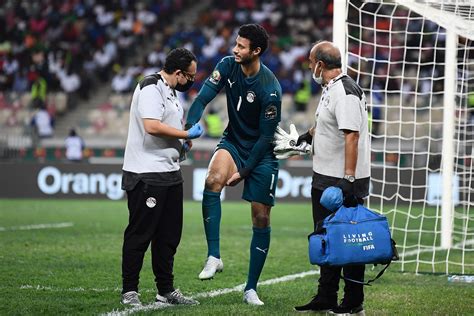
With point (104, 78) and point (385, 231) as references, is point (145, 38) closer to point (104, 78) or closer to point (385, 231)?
point (104, 78)

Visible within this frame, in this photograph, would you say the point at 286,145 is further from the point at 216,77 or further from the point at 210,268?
the point at 210,268

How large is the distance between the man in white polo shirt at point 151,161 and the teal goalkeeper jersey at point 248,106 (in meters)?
0.32

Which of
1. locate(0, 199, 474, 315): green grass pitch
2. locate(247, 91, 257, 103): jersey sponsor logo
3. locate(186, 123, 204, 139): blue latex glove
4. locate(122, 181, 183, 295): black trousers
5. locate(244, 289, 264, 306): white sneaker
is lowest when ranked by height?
locate(0, 199, 474, 315): green grass pitch

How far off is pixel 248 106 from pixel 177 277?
2517mm

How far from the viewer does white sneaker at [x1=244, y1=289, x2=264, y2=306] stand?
809 cm

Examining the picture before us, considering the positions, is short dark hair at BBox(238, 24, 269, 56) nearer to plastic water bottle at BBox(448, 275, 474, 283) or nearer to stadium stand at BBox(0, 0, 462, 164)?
plastic water bottle at BBox(448, 275, 474, 283)

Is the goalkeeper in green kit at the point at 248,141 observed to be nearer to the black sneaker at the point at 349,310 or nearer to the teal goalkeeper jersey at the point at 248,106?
the teal goalkeeper jersey at the point at 248,106

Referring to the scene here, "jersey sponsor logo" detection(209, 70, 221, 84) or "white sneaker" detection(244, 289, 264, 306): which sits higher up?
"jersey sponsor logo" detection(209, 70, 221, 84)

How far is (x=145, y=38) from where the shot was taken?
103 feet

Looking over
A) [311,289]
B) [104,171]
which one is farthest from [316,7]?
[311,289]

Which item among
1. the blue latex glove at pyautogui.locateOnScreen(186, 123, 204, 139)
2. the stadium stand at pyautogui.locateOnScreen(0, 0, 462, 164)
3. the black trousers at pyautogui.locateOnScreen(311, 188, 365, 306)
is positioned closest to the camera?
the black trousers at pyautogui.locateOnScreen(311, 188, 365, 306)

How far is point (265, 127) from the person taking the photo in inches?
320

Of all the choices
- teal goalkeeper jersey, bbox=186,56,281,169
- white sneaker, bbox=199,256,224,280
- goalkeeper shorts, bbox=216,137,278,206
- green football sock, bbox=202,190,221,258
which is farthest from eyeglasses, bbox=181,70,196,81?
white sneaker, bbox=199,256,224,280

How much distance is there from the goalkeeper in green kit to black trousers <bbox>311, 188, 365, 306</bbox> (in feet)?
2.08
